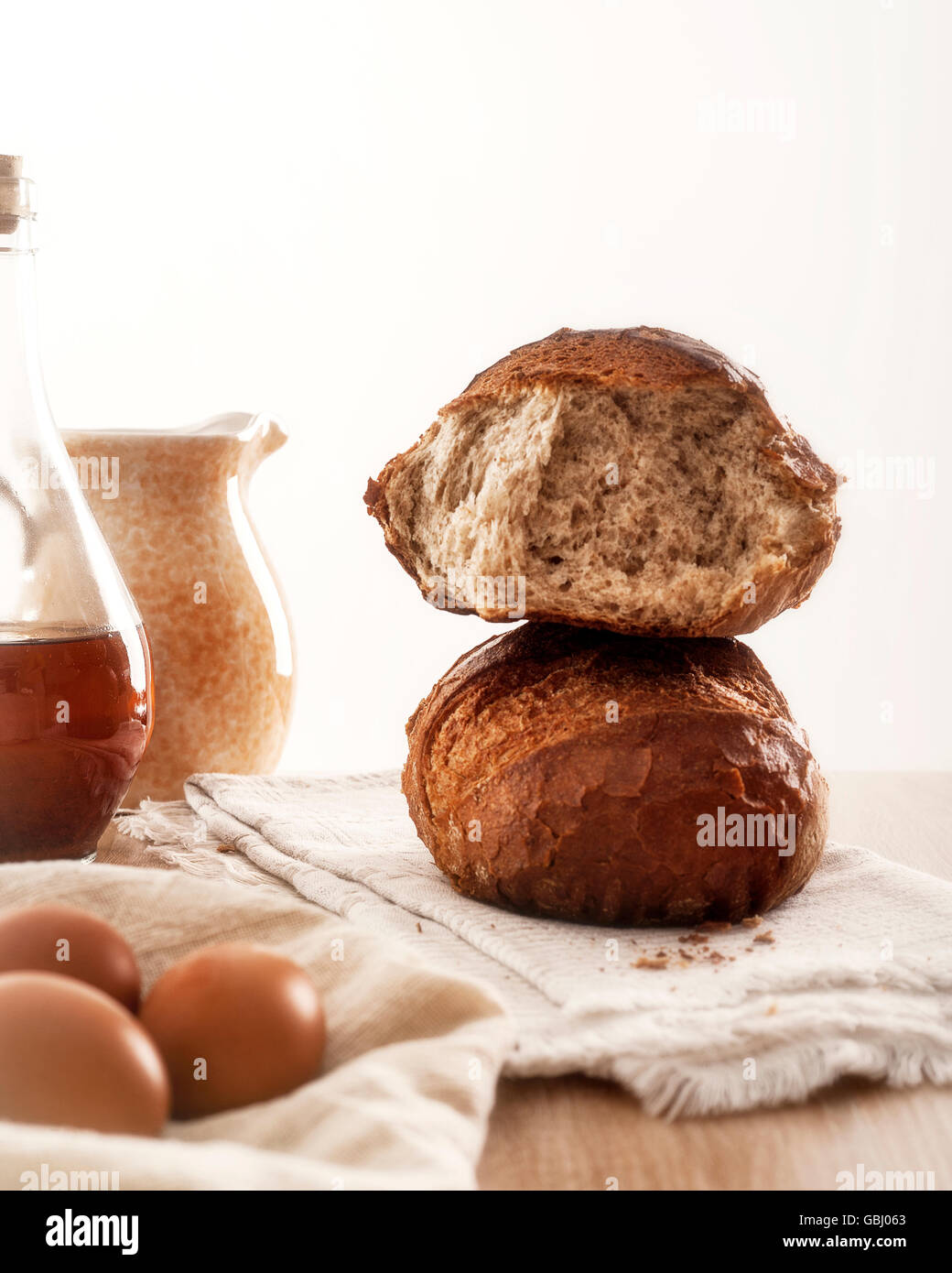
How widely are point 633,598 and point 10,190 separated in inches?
32.8

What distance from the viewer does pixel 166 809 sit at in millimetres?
1821

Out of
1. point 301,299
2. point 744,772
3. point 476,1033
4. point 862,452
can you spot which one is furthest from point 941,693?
point 476,1033

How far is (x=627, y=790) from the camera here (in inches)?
52.4

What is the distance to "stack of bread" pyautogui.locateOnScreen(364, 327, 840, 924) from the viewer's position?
4.38ft

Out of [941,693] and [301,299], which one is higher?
[301,299]

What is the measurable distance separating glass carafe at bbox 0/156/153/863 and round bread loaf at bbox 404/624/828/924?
0.41m

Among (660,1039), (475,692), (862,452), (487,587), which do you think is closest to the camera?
(660,1039)

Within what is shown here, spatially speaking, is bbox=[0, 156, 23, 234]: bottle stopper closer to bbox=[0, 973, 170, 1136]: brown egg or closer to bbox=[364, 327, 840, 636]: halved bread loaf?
bbox=[364, 327, 840, 636]: halved bread loaf

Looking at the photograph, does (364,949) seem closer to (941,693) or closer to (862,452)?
(862,452)

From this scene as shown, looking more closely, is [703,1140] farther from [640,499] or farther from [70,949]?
[640,499]

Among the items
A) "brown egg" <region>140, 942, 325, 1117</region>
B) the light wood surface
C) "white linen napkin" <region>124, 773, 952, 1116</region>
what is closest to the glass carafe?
"white linen napkin" <region>124, 773, 952, 1116</region>

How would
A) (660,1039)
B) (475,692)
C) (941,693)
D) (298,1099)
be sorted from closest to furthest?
(298,1099) → (660,1039) → (475,692) → (941,693)

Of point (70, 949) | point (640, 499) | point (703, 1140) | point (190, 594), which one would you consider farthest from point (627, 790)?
point (190, 594)

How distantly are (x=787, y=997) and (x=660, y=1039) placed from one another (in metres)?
0.16
